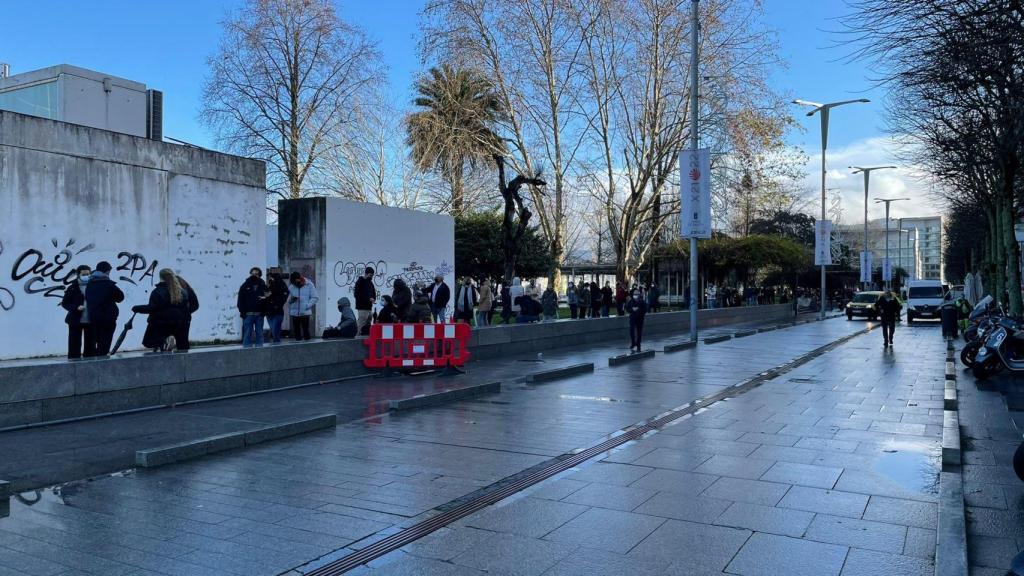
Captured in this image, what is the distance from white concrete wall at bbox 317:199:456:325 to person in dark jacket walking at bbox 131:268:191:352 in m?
7.34

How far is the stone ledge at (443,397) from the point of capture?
386 inches

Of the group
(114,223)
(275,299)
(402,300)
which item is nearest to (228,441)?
(275,299)

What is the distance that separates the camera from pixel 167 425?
27.9 feet

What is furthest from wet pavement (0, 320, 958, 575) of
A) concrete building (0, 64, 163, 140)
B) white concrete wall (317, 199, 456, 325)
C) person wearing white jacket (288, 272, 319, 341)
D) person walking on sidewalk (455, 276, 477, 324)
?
concrete building (0, 64, 163, 140)

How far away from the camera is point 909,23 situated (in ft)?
31.4

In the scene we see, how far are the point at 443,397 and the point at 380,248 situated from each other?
10.1 m

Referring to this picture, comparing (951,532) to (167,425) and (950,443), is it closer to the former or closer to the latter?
(950,443)

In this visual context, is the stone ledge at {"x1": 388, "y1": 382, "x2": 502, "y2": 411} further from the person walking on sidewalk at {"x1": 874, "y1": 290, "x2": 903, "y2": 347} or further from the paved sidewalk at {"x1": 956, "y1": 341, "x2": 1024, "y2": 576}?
the person walking on sidewalk at {"x1": 874, "y1": 290, "x2": 903, "y2": 347}

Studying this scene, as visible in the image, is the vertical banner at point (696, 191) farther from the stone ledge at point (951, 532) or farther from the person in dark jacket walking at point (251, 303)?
the stone ledge at point (951, 532)

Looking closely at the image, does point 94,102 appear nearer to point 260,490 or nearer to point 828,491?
point 260,490

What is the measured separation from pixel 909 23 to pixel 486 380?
8.09 meters

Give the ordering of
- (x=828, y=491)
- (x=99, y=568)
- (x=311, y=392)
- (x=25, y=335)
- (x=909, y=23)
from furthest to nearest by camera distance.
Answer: (x=25, y=335) → (x=311, y=392) → (x=909, y=23) → (x=828, y=491) → (x=99, y=568)

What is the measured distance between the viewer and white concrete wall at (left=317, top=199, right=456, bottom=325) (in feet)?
60.3

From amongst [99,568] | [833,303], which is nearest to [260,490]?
[99,568]
